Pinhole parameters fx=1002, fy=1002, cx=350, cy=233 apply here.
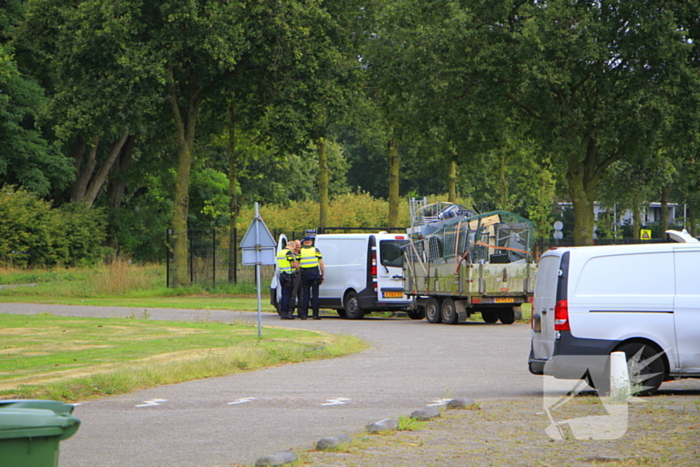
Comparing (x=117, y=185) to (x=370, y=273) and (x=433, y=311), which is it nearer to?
(x=370, y=273)

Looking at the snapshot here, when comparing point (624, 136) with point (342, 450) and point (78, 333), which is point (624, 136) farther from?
point (342, 450)

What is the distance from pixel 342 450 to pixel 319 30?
96.1 ft

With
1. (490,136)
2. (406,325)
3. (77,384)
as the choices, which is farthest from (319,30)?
(77,384)

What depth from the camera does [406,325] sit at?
2294 centimetres

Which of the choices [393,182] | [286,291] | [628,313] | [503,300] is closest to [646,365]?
[628,313]

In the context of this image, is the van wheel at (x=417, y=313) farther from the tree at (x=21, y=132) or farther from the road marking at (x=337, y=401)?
the tree at (x=21, y=132)

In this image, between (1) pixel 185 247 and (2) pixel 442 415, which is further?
(1) pixel 185 247

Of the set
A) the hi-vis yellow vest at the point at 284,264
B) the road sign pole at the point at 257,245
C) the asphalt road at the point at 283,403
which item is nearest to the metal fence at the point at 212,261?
the hi-vis yellow vest at the point at 284,264

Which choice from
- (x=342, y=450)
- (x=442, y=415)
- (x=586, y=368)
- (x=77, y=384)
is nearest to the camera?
(x=342, y=450)

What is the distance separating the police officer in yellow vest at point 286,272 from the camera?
80.9 ft

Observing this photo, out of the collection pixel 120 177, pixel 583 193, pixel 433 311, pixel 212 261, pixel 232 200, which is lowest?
pixel 433 311

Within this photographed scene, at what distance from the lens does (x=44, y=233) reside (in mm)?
49594

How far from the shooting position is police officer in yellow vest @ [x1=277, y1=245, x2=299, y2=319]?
2466 cm

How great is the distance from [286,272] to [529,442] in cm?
1714
